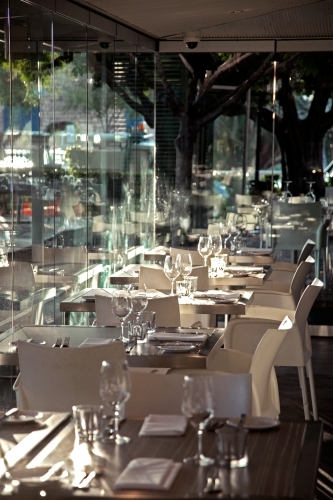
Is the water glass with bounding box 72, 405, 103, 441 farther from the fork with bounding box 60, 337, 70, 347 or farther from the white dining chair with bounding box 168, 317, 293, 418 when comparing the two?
the fork with bounding box 60, 337, 70, 347

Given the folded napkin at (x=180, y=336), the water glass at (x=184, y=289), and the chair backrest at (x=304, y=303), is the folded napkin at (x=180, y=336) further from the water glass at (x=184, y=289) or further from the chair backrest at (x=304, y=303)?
the water glass at (x=184, y=289)

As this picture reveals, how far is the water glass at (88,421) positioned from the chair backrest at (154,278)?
4.14 m

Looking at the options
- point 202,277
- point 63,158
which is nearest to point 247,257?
point 202,277

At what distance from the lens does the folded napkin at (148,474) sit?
7.20 ft

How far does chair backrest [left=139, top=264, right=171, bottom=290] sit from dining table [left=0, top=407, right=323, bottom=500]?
152 inches

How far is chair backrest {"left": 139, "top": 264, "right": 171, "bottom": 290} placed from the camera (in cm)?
675

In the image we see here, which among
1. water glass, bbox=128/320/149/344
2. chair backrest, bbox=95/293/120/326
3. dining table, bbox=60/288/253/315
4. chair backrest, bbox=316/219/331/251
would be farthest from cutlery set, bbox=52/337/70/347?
chair backrest, bbox=316/219/331/251

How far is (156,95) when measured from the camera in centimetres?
966

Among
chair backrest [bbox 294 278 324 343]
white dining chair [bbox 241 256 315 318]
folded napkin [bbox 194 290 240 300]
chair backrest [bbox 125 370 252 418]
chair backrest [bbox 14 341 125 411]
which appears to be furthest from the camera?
white dining chair [bbox 241 256 315 318]

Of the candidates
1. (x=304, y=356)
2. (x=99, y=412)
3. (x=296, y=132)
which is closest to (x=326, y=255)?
(x=296, y=132)

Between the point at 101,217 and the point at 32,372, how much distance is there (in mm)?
4239

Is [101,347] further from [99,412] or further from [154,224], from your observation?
[154,224]

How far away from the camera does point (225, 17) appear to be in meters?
7.78

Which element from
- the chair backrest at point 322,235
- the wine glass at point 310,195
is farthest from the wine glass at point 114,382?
the chair backrest at point 322,235
